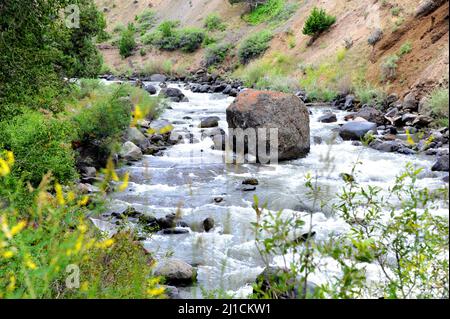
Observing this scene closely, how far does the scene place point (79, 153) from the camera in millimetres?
12453

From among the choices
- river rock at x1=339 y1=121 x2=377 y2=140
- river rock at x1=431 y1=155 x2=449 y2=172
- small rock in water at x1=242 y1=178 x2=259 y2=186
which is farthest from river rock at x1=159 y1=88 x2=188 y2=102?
river rock at x1=431 y1=155 x2=449 y2=172

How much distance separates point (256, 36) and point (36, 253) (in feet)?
117

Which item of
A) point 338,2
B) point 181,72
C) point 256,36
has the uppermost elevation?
point 338,2

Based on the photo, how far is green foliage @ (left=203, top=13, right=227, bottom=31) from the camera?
→ 157ft

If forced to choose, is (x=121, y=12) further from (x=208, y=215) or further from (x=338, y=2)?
(x=208, y=215)

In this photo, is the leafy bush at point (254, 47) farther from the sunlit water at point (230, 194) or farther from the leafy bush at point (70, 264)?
the leafy bush at point (70, 264)

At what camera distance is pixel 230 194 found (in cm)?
1110

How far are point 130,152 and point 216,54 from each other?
28131mm

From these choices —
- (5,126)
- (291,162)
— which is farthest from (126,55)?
(5,126)

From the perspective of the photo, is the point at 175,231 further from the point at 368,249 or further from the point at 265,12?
the point at 265,12

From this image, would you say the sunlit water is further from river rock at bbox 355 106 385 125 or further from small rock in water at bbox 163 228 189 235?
river rock at bbox 355 106 385 125

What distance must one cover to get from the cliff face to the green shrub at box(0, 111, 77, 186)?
20.8 ft

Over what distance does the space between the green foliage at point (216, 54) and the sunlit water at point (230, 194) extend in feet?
81.4

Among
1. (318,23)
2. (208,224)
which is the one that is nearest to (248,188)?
(208,224)
